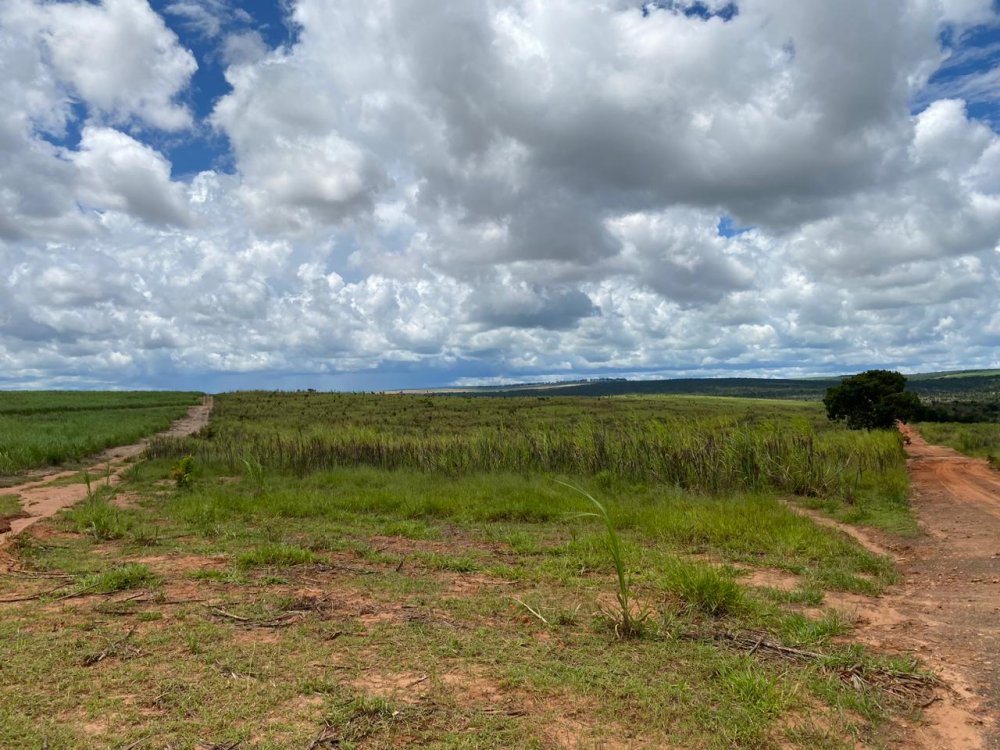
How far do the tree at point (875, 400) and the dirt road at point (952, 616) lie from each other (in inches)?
702

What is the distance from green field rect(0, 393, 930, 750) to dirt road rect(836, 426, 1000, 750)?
25 cm

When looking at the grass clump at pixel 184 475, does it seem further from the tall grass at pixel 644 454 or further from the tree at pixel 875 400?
the tree at pixel 875 400

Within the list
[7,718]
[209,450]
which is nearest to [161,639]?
[7,718]

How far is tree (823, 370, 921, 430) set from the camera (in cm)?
2856

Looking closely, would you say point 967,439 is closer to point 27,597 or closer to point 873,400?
point 873,400

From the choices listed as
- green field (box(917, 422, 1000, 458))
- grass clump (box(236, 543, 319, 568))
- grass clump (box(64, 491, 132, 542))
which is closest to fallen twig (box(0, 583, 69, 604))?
grass clump (box(236, 543, 319, 568))

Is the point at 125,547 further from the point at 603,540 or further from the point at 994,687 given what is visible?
the point at 994,687

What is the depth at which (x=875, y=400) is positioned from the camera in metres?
29.3

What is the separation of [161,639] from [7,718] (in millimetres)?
1225

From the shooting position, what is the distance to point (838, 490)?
42.8 ft

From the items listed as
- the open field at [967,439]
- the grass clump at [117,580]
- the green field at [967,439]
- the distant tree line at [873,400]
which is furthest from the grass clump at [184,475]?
the distant tree line at [873,400]

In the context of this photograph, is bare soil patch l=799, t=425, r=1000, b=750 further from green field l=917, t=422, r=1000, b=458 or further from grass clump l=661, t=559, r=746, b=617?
green field l=917, t=422, r=1000, b=458

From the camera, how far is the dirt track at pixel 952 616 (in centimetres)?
380

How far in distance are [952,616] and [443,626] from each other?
15.8ft
